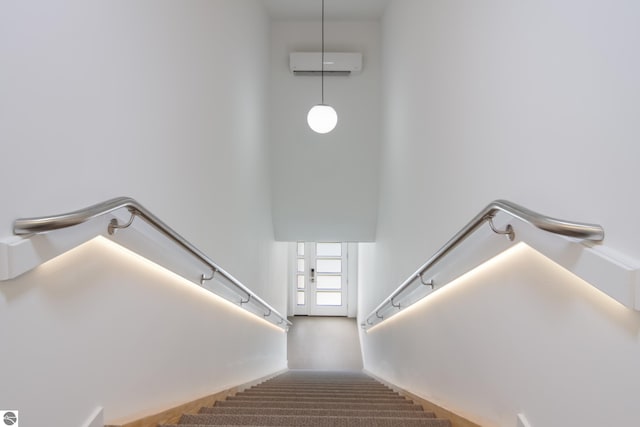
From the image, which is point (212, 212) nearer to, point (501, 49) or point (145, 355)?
point (145, 355)

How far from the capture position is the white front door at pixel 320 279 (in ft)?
38.8

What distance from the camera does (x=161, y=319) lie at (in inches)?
111

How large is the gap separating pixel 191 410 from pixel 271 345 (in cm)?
412

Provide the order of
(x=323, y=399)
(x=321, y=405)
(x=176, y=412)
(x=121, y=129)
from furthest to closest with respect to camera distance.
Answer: (x=323, y=399)
(x=321, y=405)
(x=176, y=412)
(x=121, y=129)

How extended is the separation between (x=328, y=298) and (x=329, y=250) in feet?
3.57

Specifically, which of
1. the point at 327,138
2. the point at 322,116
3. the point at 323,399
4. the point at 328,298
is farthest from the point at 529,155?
the point at 328,298

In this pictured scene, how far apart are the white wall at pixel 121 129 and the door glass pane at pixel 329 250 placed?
6.84m

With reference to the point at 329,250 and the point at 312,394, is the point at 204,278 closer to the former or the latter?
the point at 312,394

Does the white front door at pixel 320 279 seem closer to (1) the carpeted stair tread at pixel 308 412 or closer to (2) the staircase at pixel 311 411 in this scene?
(2) the staircase at pixel 311 411

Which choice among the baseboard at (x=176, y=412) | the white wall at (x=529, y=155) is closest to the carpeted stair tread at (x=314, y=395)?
the baseboard at (x=176, y=412)

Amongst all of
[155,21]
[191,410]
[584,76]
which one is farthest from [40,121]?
[191,410]

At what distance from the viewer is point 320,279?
1191 cm

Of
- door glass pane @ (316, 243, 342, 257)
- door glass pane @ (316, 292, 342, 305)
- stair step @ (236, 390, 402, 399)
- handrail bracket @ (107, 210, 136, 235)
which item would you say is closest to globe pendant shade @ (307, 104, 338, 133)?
stair step @ (236, 390, 402, 399)

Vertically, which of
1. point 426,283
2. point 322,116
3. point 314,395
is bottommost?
point 314,395
